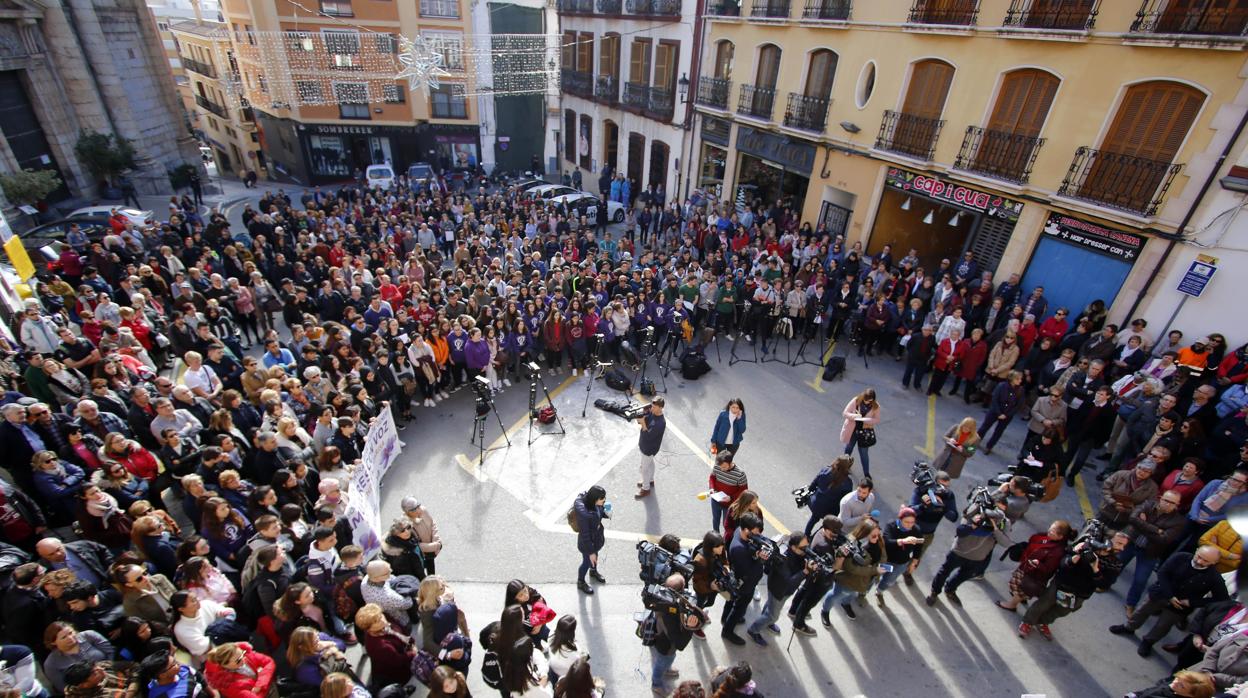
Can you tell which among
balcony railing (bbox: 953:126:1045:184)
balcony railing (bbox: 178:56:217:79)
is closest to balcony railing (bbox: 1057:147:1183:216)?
balcony railing (bbox: 953:126:1045:184)

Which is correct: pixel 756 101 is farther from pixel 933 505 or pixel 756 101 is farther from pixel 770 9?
pixel 933 505

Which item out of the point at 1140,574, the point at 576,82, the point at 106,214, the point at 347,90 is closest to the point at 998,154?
the point at 1140,574

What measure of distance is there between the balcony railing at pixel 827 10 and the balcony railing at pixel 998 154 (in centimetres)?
526

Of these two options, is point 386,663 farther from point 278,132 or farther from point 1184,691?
point 278,132

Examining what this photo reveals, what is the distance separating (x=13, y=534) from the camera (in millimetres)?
5688

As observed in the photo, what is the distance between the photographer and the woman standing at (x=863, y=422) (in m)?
8.60

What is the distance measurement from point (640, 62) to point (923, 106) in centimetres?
1355

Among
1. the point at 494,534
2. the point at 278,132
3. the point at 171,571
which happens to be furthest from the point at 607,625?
the point at 278,132

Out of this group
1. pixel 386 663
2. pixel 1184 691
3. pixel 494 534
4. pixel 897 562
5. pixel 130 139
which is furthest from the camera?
pixel 130 139

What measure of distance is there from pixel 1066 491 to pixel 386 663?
1021cm

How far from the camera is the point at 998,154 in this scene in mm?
13273

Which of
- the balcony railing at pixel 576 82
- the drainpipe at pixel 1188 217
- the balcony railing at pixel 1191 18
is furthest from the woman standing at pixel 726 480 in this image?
the balcony railing at pixel 576 82

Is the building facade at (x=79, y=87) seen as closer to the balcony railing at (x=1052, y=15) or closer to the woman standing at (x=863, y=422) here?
the woman standing at (x=863, y=422)

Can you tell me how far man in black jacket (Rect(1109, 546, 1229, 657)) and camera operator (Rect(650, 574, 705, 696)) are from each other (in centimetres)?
522
